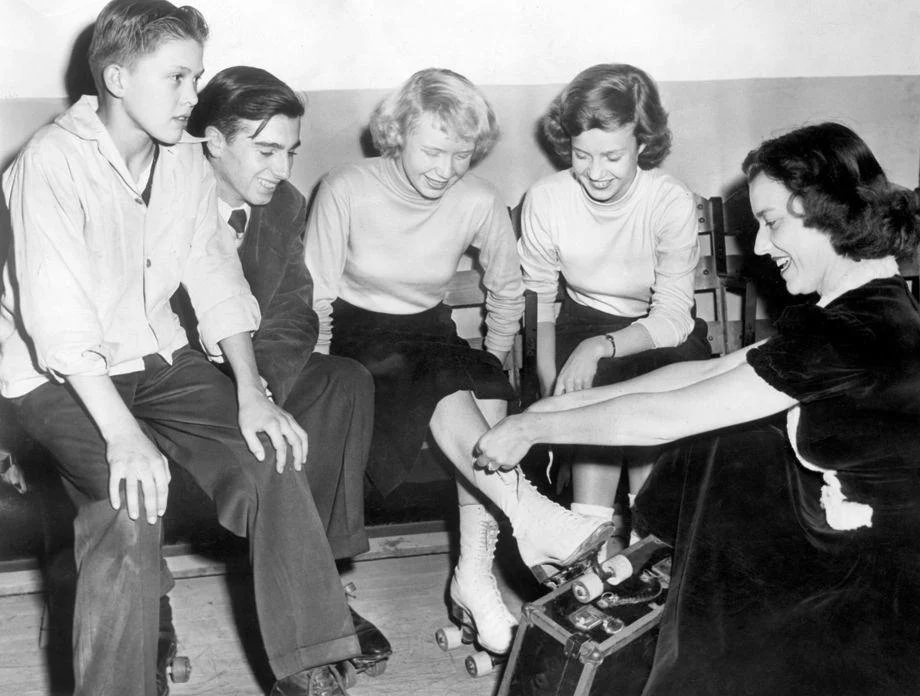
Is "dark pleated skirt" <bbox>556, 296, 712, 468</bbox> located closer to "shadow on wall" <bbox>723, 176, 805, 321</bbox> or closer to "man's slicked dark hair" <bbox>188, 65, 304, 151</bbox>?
"shadow on wall" <bbox>723, 176, 805, 321</bbox>

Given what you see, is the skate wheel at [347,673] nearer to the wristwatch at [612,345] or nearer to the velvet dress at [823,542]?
the velvet dress at [823,542]

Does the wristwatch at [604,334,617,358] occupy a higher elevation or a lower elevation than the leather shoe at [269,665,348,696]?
higher

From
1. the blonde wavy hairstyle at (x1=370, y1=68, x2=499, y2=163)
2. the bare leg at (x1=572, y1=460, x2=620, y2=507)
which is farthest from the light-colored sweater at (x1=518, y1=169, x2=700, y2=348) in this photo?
the bare leg at (x1=572, y1=460, x2=620, y2=507)

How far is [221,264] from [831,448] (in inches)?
53.4

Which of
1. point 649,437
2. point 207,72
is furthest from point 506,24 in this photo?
point 649,437

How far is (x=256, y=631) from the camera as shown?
7.72 feet

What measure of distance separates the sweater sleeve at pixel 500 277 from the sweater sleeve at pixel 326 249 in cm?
40

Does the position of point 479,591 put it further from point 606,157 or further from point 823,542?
point 606,157

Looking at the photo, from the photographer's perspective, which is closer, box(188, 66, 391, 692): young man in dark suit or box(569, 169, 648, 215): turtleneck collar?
box(188, 66, 391, 692): young man in dark suit

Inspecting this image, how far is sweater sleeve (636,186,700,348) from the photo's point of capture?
262 cm

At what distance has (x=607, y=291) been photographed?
2730 mm

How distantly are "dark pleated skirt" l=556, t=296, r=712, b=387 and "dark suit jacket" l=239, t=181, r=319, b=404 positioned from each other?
0.76 meters

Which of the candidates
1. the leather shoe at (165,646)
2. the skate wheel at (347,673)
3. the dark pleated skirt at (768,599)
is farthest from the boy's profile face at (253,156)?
the dark pleated skirt at (768,599)

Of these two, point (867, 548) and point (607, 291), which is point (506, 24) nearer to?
point (607, 291)
